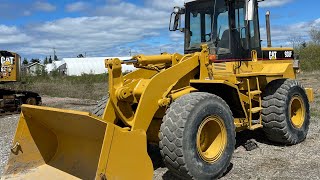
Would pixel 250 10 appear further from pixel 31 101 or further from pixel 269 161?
pixel 31 101

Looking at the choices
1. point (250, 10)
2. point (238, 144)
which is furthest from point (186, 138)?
point (238, 144)

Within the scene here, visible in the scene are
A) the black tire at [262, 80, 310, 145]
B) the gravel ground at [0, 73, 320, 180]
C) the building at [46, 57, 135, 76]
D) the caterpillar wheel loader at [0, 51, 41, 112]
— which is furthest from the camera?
the building at [46, 57, 135, 76]

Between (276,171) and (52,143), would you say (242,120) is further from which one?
(52,143)

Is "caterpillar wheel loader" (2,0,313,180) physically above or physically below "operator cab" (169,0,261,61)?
below

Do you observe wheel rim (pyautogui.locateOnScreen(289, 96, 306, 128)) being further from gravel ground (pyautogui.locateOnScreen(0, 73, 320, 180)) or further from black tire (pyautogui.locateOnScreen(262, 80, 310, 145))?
gravel ground (pyautogui.locateOnScreen(0, 73, 320, 180))

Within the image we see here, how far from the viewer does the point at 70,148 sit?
5.86 meters

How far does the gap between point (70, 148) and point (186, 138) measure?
1.79 metres

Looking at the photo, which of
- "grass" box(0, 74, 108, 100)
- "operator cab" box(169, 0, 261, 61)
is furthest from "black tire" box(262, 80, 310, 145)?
"grass" box(0, 74, 108, 100)

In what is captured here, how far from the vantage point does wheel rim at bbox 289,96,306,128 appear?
8.01 metres

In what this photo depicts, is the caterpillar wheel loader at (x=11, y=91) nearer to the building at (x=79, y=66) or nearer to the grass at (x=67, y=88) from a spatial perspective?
the grass at (x=67, y=88)

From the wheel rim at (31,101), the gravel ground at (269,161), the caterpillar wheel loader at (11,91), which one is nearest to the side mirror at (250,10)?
the gravel ground at (269,161)

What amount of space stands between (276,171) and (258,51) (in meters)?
2.61

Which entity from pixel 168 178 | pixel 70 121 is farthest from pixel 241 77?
pixel 70 121

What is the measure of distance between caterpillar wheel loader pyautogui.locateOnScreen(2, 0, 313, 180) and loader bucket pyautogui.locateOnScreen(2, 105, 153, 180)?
0.04 feet
